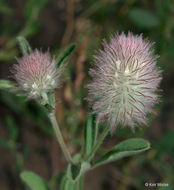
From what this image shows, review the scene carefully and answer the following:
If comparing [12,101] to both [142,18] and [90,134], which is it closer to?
[90,134]

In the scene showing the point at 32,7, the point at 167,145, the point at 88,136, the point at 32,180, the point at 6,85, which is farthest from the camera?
the point at 32,7

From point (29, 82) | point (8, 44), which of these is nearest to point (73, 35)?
point (8, 44)

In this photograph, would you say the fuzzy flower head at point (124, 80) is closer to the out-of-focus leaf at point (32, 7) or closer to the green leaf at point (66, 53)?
the green leaf at point (66, 53)

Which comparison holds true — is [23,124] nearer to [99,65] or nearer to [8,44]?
[8,44]

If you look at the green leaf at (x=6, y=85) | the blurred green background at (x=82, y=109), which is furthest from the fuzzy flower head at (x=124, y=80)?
the blurred green background at (x=82, y=109)

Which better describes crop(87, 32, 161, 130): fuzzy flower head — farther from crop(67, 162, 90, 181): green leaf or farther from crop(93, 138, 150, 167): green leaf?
crop(67, 162, 90, 181): green leaf

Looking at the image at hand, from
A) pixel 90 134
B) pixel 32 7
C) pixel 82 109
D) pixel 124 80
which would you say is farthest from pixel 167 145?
pixel 32 7
